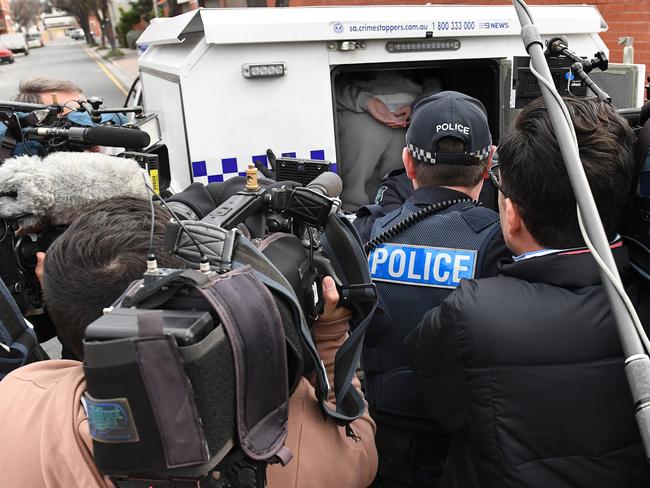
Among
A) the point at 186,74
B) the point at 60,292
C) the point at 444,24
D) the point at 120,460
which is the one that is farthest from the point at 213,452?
the point at 444,24

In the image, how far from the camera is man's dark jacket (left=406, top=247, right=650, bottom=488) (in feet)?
3.70

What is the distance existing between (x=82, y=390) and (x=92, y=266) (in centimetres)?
20

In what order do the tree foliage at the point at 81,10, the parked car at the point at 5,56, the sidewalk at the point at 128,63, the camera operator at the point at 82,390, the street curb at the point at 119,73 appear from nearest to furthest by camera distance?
the camera operator at the point at 82,390 → the street curb at the point at 119,73 → the sidewalk at the point at 128,63 → the parked car at the point at 5,56 → the tree foliage at the point at 81,10

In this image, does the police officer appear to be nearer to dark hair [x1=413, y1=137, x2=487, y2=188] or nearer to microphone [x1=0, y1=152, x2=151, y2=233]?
dark hair [x1=413, y1=137, x2=487, y2=188]

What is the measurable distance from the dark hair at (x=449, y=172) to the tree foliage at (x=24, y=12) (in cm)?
8166

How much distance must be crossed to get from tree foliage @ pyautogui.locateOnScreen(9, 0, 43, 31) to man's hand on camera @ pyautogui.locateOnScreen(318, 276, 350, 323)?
270 feet

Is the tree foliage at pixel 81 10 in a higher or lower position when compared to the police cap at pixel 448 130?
higher

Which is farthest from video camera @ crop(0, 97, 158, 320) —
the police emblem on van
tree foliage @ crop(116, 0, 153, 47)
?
tree foliage @ crop(116, 0, 153, 47)

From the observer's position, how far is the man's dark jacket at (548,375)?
113cm

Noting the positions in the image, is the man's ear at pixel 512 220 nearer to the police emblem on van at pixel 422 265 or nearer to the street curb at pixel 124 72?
the police emblem on van at pixel 422 265

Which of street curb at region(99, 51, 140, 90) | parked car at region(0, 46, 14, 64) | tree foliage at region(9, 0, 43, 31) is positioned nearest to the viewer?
street curb at region(99, 51, 140, 90)

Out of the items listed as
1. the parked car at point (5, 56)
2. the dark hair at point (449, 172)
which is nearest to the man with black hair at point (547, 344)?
the dark hair at point (449, 172)

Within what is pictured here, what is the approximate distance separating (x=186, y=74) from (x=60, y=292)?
2.22m

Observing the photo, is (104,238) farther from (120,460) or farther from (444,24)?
(444,24)
